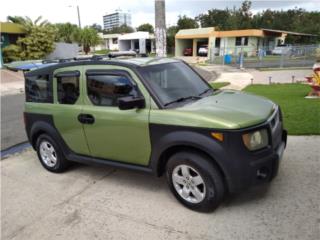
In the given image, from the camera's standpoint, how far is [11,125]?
867 centimetres

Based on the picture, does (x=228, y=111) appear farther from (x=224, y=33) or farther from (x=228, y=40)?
(x=228, y=40)

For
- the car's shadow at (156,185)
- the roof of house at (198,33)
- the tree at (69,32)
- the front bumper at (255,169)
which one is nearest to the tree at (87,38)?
the tree at (69,32)

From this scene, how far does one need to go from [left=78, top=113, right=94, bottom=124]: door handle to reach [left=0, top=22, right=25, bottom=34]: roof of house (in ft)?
89.3

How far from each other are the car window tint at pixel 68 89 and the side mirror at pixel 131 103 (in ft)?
3.62

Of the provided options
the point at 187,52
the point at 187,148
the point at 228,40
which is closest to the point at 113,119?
the point at 187,148

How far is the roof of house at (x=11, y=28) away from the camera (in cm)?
2730

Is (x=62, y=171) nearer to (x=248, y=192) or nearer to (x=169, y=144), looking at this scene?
(x=169, y=144)

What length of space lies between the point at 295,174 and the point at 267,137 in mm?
1314

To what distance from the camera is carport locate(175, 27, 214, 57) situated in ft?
145

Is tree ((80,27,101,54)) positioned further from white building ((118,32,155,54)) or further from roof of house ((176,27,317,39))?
roof of house ((176,27,317,39))

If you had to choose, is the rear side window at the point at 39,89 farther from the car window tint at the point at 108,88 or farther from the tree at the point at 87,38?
the tree at the point at 87,38

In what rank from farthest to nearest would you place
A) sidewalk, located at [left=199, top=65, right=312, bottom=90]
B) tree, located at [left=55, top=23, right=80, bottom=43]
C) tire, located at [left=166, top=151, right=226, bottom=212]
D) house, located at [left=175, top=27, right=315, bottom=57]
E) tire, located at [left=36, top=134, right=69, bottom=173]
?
tree, located at [left=55, top=23, right=80, bottom=43]
house, located at [left=175, top=27, right=315, bottom=57]
sidewalk, located at [left=199, top=65, right=312, bottom=90]
tire, located at [left=36, top=134, right=69, bottom=173]
tire, located at [left=166, top=151, right=226, bottom=212]

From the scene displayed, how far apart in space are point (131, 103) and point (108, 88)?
64 centimetres

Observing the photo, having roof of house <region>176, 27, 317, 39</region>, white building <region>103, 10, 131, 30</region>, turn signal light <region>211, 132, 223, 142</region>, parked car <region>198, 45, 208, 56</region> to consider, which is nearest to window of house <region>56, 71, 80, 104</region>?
turn signal light <region>211, 132, 223, 142</region>
